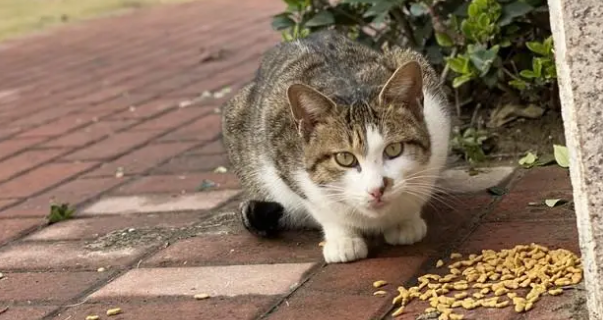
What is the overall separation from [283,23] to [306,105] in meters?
1.69

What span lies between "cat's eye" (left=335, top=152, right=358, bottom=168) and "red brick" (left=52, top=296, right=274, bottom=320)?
1.49 ft

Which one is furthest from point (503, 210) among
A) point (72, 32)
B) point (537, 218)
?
point (72, 32)

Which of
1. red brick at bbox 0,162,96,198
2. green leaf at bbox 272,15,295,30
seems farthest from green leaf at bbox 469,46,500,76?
red brick at bbox 0,162,96,198

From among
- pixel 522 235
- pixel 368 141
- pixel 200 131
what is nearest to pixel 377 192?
pixel 368 141

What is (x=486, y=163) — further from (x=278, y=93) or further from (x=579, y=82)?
(x=579, y=82)

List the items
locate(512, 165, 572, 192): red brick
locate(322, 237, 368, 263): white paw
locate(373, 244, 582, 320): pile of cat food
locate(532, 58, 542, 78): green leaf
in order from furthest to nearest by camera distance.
Answer: locate(532, 58, 542, 78): green leaf < locate(512, 165, 572, 192): red brick < locate(322, 237, 368, 263): white paw < locate(373, 244, 582, 320): pile of cat food

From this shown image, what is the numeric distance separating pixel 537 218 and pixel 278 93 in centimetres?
97

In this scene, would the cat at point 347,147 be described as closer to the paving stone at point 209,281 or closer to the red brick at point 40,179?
the paving stone at point 209,281

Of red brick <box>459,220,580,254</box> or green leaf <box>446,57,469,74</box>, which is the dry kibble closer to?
red brick <box>459,220,580,254</box>

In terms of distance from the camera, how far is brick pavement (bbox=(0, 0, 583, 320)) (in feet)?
9.04

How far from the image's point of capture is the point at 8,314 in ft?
9.48

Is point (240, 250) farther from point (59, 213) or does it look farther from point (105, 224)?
point (59, 213)

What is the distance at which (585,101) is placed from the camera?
1979 millimetres

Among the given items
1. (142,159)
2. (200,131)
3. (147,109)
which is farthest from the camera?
(147,109)
